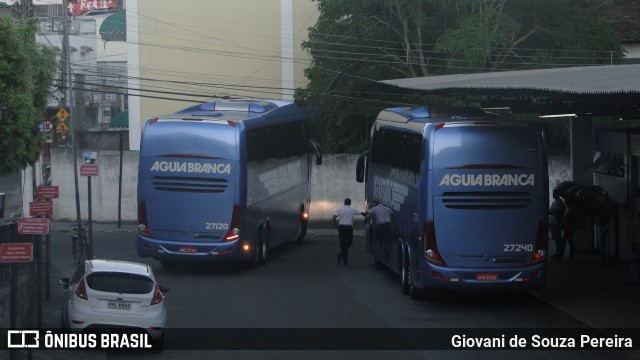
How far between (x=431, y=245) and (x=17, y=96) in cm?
992

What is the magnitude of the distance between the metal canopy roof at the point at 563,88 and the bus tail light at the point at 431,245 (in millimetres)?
3004

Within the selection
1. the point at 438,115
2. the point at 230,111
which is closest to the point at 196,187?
the point at 230,111

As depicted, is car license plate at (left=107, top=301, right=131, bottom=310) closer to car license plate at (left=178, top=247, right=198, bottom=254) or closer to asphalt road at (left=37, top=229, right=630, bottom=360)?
asphalt road at (left=37, top=229, right=630, bottom=360)

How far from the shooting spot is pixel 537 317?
22.1m

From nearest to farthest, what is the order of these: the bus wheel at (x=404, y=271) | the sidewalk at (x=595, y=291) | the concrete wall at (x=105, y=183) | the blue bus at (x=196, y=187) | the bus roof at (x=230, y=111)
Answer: the sidewalk at (x=595, y=291) → the bus wheel at (x=404, y=271) → the blue bus at (x=196, y=187) → the bus roof at (x=230, y=111) → the concrete wall at (x=105, y=183)

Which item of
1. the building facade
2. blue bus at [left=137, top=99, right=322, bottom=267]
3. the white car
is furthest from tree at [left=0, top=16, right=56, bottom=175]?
the building facade

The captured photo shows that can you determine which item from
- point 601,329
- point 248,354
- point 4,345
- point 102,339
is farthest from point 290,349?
point 601,329

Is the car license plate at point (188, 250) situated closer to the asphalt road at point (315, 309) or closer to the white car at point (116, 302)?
the asphalt road at point (315, 309)

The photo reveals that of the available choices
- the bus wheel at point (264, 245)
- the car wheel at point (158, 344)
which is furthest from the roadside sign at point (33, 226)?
the bus wheel at point (264, 245)

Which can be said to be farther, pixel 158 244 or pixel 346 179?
pixel 346 179

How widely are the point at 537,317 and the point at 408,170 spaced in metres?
4.39

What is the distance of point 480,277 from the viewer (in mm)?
21969

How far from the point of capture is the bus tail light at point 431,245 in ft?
72.0

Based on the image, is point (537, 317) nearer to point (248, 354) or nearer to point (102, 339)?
point (248, 354)
